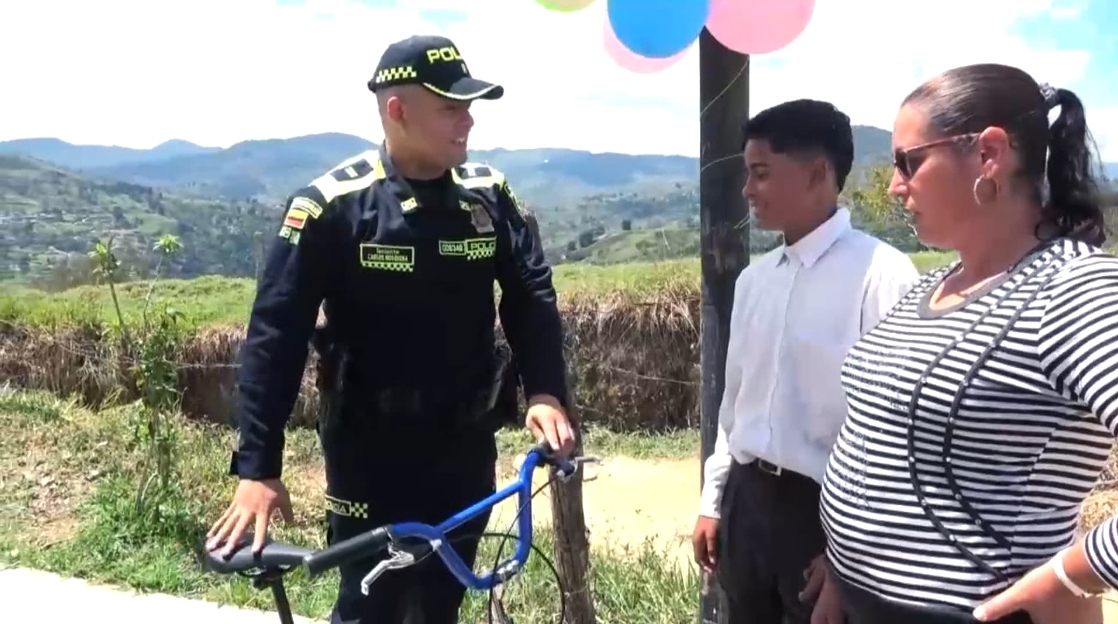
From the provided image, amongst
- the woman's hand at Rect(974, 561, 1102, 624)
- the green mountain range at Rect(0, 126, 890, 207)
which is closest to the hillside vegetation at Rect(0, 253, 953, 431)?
the green mountain range at Rect(0, 126, 890, 207)

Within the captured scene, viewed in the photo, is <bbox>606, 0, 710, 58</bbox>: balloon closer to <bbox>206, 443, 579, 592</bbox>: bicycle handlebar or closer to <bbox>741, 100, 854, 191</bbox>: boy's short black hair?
<bbox>741, 100, 854, 191</bbox>: boy's short black hair

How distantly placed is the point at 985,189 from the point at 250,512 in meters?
1.51

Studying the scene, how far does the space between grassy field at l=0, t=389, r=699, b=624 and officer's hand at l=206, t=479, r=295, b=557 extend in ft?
3.92

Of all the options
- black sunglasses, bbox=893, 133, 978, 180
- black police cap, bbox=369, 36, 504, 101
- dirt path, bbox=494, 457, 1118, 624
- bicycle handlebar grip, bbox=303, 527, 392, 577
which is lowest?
dirt path, bbox=494, 457, 1118, 624

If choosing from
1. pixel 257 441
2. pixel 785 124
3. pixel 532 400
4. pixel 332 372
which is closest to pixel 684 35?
pixel 785 124

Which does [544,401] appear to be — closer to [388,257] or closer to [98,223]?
[388,257]

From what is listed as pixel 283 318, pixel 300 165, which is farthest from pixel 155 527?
pixel 300 165

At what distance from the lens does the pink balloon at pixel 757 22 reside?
245 centimetres

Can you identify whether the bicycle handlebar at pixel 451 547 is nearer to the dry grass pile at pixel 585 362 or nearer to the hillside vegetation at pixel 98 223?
the hillside vegetation at pixel 98 223

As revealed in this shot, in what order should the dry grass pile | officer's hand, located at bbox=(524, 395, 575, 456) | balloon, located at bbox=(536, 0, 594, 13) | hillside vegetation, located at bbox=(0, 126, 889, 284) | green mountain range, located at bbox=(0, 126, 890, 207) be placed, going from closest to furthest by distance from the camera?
1. officer's hand, located at bbox=(524, 395, 575, 456)
2. balloon, located at bbox=(536, 0, 594, 13)
3. green mountain range, located at bbox=(0, 126, 890, 207)
4. hillside vegetation, located at bbox=(0, 126, 889, 284)
5. the dry grass pile

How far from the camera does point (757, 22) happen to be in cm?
249

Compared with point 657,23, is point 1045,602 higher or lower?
lower

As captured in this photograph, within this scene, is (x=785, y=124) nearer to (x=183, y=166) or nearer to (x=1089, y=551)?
(x=1089, y=551)

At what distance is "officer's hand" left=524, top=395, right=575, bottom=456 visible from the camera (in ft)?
7.07
